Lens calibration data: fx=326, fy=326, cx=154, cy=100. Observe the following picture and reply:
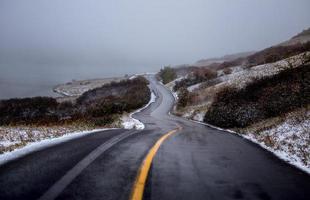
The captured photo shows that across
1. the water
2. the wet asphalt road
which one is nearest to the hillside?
the wet asphalt road

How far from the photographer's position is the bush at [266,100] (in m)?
17.7

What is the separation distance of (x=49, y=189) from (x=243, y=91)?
2094 centimetres

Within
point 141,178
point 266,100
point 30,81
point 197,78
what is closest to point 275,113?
point 266,100

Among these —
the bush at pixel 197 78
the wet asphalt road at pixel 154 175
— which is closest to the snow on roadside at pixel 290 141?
the wet asphalt road at pixel 154 175

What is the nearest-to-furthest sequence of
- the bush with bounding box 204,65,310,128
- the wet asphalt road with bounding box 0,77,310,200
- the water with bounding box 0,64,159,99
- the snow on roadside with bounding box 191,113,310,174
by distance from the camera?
1. the wet asphalt road with bounding box 0,77,310,200
2. the snow on roadside with bounding box 191,113,310,174
3. the bush with bounding box 204,65,310,128
4. the water with bounding box 0,64,159,99

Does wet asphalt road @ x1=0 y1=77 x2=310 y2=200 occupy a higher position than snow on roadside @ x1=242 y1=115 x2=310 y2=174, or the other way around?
wet asphalt road @ x1=0 y1=77 x2=310 y2=200

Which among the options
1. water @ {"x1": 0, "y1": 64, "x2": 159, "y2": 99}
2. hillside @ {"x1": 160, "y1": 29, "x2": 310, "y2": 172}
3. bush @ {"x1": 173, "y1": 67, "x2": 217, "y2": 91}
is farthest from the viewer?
water @ {"x1": 0, "y1": 64, "x2": 159, "y2": 99}

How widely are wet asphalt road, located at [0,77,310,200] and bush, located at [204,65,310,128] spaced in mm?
10572

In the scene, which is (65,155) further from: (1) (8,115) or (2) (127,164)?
(1) (8,115)

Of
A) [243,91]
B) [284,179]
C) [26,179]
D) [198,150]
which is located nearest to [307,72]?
[243,91]

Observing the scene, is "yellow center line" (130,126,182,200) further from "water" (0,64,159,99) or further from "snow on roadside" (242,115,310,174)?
"water" (0,64,159,99)

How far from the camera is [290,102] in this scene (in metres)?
17.6

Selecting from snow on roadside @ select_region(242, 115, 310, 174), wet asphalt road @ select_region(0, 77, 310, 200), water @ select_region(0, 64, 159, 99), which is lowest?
snow on roadside @ select_region(242, 115, 310, 174)

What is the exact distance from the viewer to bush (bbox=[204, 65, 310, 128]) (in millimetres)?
17672
